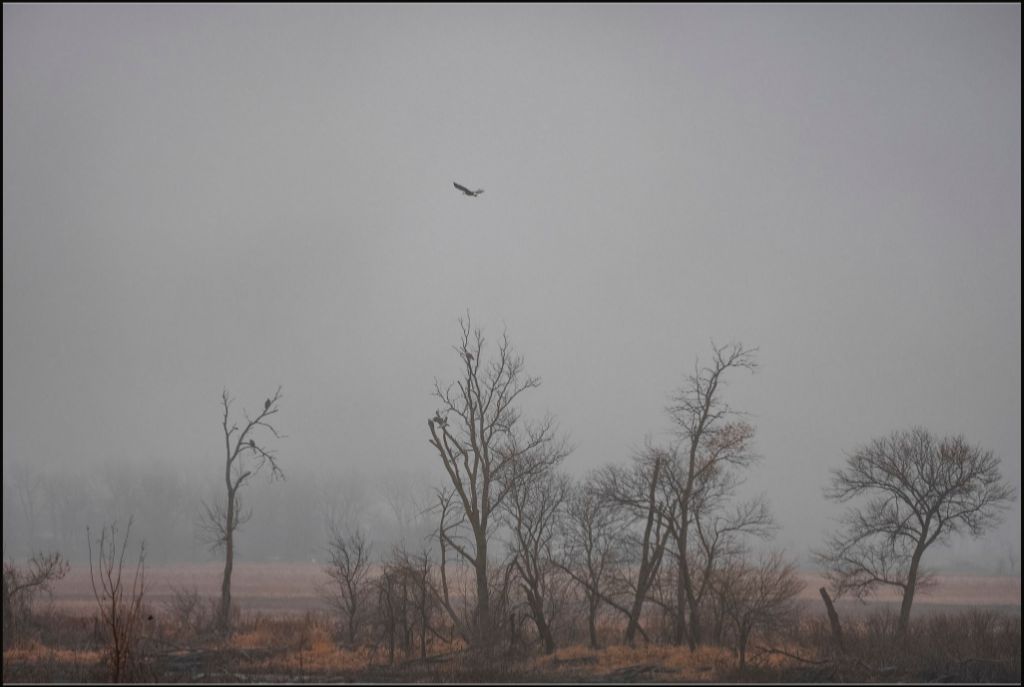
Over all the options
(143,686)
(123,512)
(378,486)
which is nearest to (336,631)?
(143,686)

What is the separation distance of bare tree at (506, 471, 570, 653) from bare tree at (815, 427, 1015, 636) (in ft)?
36.6

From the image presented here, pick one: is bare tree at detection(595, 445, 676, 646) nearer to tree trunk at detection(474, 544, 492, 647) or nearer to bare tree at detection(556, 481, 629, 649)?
bare tree at detection(556, 481, 629, 649)

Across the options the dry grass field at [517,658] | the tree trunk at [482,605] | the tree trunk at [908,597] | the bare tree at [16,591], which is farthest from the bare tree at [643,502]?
the bare tree at [16,591]

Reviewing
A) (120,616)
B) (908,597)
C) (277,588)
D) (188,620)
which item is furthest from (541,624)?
(277,588)

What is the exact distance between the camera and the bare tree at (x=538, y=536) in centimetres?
3186

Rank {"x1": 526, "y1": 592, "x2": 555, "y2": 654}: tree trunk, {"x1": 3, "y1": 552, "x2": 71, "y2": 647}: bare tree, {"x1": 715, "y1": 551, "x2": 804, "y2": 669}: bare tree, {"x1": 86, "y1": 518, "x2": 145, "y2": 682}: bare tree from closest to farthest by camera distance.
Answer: {"x1": 86, "y1": 518, "x2": 145, "y2": 682}: bare tree < {"x1": 715, "y1": 551, "x2": 804, "y2": 669}: bare tree < {"x1": 526, "y1": 592, "x2": 555, "y2": 654}: tree trunk < {"x1": 3, "y1": 552, "x2": 71, "y2": 647}: bare tree

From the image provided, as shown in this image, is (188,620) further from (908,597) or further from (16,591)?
(908,597)

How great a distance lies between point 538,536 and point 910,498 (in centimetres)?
1611

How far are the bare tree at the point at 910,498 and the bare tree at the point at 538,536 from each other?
1115 centimetres

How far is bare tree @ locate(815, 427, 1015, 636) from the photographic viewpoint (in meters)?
35.4

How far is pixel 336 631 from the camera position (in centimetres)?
3888

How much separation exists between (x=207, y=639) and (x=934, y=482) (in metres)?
30.3

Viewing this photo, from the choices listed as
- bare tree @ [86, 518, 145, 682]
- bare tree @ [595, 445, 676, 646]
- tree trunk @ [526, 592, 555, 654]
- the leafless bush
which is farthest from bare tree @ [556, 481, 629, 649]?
bare tree @ [86, 518, 145, 682]

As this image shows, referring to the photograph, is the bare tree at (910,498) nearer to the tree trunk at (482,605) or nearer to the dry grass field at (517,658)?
the dry grass field at (517,658)
